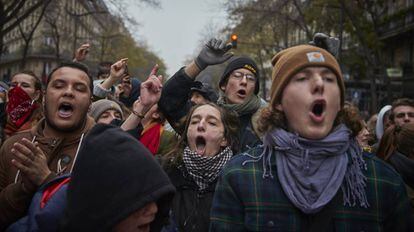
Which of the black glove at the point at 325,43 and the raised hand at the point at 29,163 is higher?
the black glove at the point at 325,43

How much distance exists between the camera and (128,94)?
662 centimetres

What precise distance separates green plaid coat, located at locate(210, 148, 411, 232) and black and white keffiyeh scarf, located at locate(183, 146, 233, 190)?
2.87ft

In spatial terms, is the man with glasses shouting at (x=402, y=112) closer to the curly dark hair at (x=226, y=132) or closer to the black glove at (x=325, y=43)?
the curly dark hair at (x=226, y=132)

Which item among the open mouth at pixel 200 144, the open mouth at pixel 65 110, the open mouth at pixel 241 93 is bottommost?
the open mouth at pixel 200 144

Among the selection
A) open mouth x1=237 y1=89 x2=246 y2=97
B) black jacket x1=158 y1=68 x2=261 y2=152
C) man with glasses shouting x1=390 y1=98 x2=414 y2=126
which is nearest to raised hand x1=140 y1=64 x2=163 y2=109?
black jacket x1=158 y1=68 x2=261 y2=152

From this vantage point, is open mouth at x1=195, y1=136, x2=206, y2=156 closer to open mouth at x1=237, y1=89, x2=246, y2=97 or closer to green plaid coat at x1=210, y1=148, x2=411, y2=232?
open mouth at x1=237, y1=89, x2=246, y2=97

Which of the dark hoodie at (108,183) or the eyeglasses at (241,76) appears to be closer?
the dark hoodie at (108,183)

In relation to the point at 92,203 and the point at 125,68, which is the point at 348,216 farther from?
the point at 125,68

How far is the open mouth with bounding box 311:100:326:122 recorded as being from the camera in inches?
102

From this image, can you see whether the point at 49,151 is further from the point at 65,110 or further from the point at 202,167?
the point at 202,167

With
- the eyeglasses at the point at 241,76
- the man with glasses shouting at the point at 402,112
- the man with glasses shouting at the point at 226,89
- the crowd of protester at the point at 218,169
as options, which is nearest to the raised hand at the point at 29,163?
the crowd of protester at the point at 218,169

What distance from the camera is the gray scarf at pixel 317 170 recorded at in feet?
8.30

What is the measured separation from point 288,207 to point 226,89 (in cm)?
239

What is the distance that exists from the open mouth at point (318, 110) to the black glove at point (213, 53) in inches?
63.5
